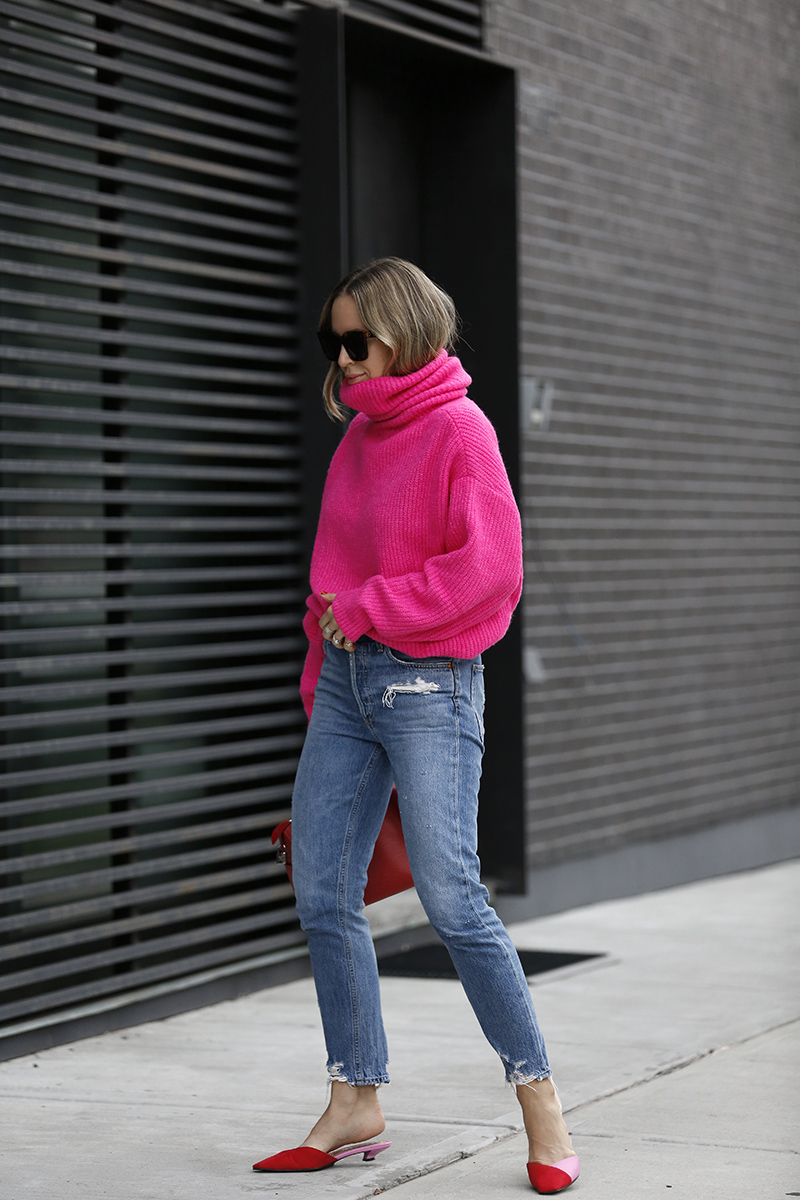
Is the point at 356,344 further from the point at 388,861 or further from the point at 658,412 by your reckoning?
the point at 658,412

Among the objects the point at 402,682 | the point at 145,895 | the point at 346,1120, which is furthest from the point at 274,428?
the point at 346,1120

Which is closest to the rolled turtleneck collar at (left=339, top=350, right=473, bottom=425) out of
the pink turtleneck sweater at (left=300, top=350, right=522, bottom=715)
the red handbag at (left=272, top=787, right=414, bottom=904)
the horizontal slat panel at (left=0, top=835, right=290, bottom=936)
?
the pink turtleneck sweater at (left=300, top=350, right=522, bottom=715)

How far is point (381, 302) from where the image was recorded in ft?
13.2

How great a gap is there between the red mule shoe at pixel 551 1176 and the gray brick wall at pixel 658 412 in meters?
3.96

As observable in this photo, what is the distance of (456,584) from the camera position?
12.7ft

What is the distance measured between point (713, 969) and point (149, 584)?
95.7 inches

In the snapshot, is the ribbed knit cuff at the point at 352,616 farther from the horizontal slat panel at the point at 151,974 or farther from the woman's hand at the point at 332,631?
the horizontal slat panel at the point at 151,974

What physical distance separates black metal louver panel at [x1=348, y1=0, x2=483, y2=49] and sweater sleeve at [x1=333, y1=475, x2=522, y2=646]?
3.70 m

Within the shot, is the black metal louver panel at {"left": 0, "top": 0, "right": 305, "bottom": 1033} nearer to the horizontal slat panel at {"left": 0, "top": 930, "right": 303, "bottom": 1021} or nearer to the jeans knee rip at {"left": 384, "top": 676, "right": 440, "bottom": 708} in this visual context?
the horizontal slat panel at {"left": 0, "top": 930, "right": 303, "bottom": 1021}

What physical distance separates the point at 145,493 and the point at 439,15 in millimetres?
2759

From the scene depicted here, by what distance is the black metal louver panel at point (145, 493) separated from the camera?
215 inches

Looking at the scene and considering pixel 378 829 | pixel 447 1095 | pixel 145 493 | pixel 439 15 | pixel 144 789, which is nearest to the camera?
pixel 378 829

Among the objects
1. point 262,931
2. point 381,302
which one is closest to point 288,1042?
point 262,931

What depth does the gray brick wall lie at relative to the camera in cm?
808
